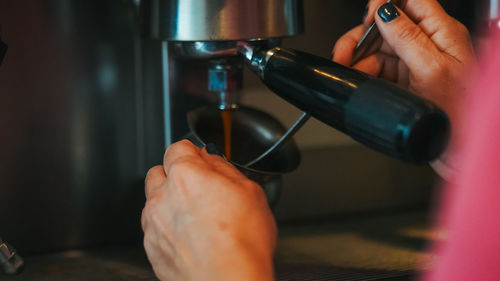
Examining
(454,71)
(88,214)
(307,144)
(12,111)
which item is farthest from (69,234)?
(454,71)

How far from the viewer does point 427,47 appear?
0.51m

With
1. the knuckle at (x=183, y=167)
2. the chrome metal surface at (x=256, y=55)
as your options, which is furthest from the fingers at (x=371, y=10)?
the knuckle at (x=183, y=167)

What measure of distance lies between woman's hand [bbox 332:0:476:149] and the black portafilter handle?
0.11 meters

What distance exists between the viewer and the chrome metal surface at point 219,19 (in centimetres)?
46

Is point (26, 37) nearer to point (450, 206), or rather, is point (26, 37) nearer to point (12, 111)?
point (12, 111)

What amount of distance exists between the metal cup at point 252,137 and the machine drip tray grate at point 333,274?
7 cm

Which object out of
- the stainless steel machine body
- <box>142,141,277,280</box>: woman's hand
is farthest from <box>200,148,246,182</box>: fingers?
the stainless steel machine body

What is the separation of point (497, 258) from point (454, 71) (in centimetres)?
30

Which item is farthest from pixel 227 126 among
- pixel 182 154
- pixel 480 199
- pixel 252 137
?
pixel 480 199

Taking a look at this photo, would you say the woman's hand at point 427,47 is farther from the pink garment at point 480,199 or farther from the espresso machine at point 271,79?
the pink garment at point 480,199

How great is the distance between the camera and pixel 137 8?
0.55m

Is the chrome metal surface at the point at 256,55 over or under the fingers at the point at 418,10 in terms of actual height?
under

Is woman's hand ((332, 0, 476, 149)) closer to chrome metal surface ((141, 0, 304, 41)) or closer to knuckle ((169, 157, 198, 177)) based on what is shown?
chrome metal surface ((141, 0, 304, 41))

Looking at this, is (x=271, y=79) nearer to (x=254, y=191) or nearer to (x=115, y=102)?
(x=254, y=191)
